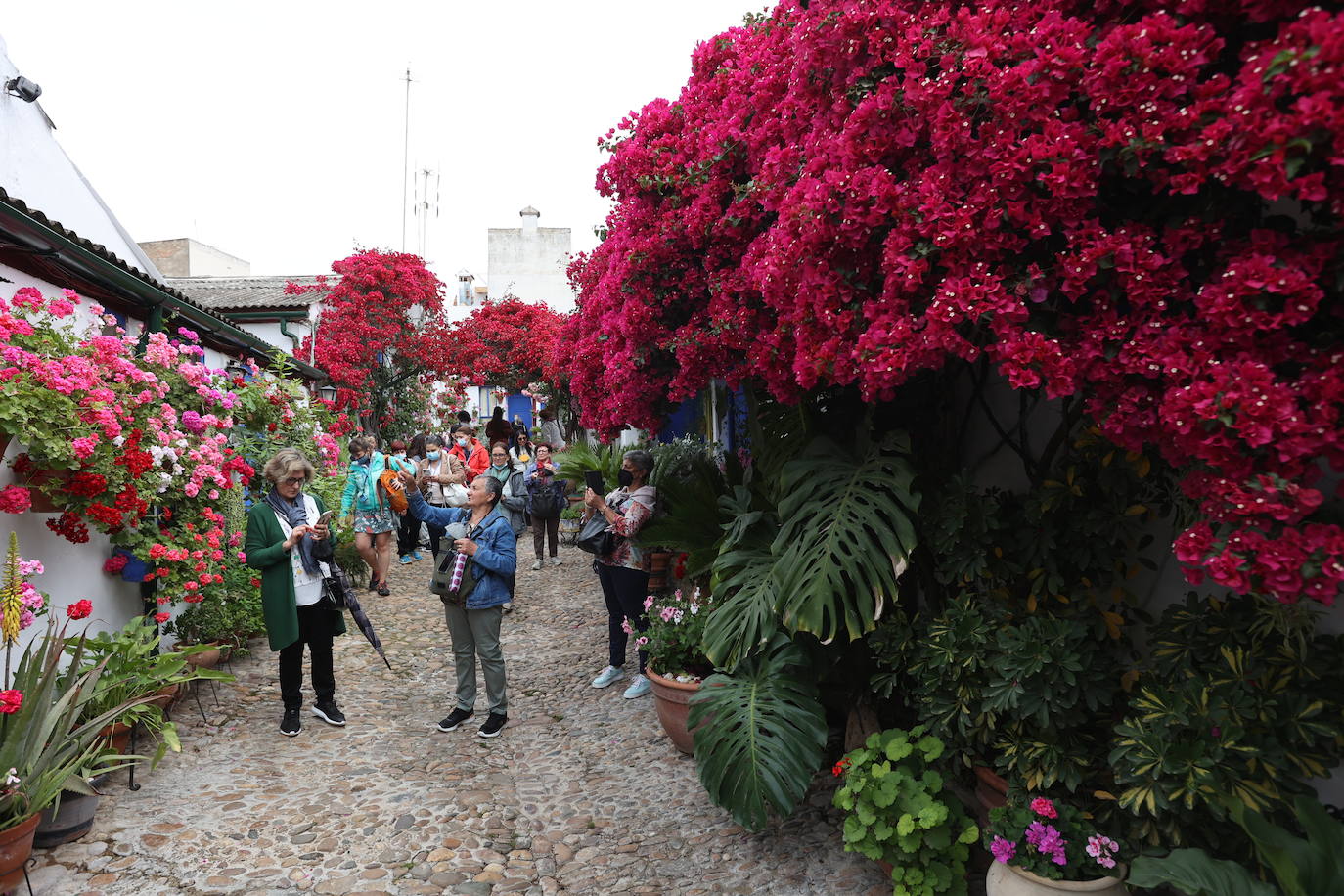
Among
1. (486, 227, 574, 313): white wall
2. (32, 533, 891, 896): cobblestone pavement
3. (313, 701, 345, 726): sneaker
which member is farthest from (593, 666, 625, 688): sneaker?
(486, 227, 574, 313): white wall

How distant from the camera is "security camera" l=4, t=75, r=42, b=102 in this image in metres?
6.86

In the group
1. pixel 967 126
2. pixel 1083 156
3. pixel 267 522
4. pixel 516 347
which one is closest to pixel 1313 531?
pixel 1083 156

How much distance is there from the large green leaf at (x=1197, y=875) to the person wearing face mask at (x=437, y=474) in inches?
311

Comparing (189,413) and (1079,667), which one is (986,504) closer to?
(1079,667)

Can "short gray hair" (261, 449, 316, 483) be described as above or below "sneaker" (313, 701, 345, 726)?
above

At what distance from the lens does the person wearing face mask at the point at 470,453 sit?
10.2m

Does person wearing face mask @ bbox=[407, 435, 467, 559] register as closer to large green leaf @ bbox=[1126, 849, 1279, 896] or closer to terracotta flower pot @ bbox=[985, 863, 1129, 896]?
terracotta flower pot @ bbox=[985, 863, 1129, 896]

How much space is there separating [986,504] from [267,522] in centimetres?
439

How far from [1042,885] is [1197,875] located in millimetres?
548

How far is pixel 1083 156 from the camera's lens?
6.85ft

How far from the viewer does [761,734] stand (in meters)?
3.44

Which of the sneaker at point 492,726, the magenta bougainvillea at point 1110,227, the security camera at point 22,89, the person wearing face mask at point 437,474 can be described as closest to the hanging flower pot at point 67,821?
the sneaker at point 492,726

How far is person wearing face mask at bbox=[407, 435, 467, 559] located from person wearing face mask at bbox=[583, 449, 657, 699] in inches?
147

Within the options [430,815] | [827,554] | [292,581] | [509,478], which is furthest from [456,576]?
[509,478]
